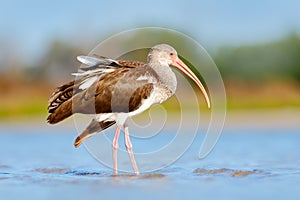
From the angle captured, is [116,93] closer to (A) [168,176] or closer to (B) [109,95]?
(B) [109,95]

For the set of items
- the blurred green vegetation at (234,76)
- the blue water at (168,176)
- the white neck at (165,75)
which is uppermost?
the blurred green vegetation at (234,76)

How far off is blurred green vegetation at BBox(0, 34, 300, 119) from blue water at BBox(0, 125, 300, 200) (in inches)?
575

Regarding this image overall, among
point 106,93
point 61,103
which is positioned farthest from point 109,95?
point 61,103

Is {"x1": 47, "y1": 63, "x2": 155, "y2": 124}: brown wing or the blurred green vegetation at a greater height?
the blurred green vegetation

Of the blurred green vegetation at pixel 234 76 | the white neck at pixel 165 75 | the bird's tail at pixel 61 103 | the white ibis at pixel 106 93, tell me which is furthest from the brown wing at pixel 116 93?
the blurred green vegetation at pixel 234 76

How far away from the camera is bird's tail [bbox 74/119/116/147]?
1078 cm

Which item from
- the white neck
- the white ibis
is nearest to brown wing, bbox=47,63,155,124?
the white ibis

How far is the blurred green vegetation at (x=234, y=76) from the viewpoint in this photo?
32.0 m

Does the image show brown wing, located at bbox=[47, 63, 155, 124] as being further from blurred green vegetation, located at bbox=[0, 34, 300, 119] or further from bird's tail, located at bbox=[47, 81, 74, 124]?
blurred green vegetation, located at bbox=[0, 34, 300, 119]

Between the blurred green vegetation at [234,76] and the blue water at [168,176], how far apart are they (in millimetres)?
14605

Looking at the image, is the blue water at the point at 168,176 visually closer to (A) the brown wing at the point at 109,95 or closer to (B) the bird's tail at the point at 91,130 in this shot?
(B) the bird's tail at the point at 91,130

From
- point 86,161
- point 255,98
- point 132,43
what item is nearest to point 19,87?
point 132,43

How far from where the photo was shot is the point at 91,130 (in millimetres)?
10805

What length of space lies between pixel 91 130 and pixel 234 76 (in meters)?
33.2
